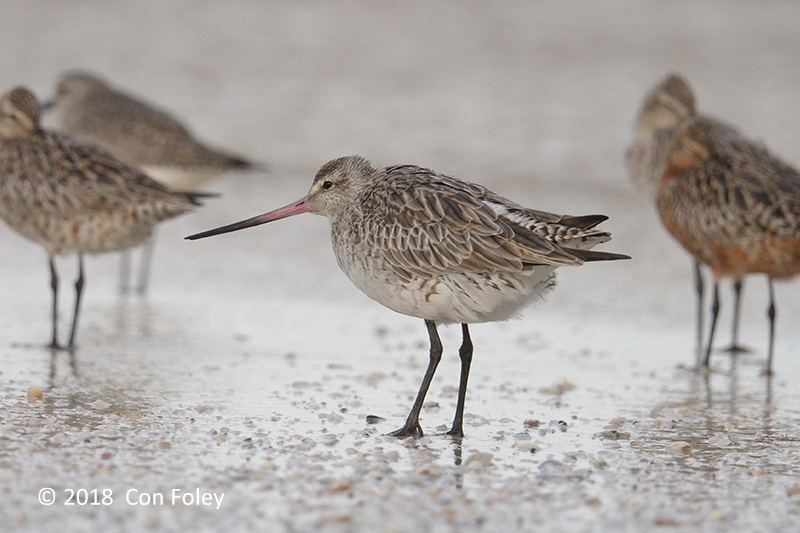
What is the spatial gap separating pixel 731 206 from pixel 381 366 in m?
2.36

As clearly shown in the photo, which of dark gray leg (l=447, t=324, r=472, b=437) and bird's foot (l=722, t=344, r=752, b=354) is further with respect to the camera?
bird's foot (l=722, t=344, r=752, b=354)

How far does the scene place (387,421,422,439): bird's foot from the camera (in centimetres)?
471

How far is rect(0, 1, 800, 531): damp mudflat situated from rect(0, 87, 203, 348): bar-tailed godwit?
565mm

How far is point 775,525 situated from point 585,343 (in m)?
3.36

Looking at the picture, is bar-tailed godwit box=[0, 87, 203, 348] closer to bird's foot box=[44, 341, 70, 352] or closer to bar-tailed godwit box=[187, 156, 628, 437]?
bird's foot box=[44, 341, 70, 352]

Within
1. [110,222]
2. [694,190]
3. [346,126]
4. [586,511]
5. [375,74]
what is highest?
[375,74]

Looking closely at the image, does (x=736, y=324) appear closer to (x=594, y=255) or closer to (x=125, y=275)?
(x=594, y=255)

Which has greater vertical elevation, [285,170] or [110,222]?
[285,170]

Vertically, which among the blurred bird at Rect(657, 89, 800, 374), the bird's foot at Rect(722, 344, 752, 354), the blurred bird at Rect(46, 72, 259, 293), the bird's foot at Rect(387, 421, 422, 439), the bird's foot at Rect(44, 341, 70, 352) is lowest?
the bird's foot at Rect(387, 421, 422, 439)

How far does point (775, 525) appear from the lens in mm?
3639

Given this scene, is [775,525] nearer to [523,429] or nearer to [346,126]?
[523,429]

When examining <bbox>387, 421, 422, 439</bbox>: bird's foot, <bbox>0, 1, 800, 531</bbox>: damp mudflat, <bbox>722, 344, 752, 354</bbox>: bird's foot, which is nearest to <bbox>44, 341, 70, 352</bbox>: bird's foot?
<bbox>0, 1, 800, 531</bbox>: damp mudflat

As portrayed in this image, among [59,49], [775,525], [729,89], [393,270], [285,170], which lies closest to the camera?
[775,525]

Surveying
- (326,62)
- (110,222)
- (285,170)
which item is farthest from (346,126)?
(110,222)
